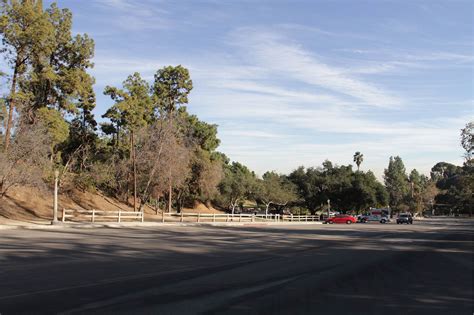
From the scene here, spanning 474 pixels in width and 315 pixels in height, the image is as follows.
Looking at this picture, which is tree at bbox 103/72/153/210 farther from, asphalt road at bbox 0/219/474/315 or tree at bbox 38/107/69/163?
asphalt road at bbox 0/219/474/315

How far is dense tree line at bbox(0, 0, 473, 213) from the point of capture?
36.6m

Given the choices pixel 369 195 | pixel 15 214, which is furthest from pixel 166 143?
pixel 369 195

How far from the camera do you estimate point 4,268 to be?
1292cm

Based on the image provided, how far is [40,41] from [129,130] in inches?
531

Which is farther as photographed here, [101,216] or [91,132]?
[91,132]

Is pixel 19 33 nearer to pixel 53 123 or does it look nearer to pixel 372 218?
pixel 53 123

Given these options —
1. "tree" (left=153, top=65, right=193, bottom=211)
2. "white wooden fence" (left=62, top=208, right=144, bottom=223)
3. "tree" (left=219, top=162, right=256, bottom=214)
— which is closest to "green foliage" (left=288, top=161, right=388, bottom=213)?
"tree" (left=219, top=162, right=256, bottom=214)

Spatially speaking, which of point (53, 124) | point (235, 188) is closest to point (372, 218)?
point (235, 188)

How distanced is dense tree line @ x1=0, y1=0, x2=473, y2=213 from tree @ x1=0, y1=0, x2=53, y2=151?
0.08 meters

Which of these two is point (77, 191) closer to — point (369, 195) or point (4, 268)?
point (4, 268)

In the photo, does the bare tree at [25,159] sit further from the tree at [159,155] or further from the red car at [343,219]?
the red car at [343,219]

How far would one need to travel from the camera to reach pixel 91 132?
166 feet

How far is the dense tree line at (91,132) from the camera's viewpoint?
36.6 m

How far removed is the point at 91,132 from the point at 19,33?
621 inches
